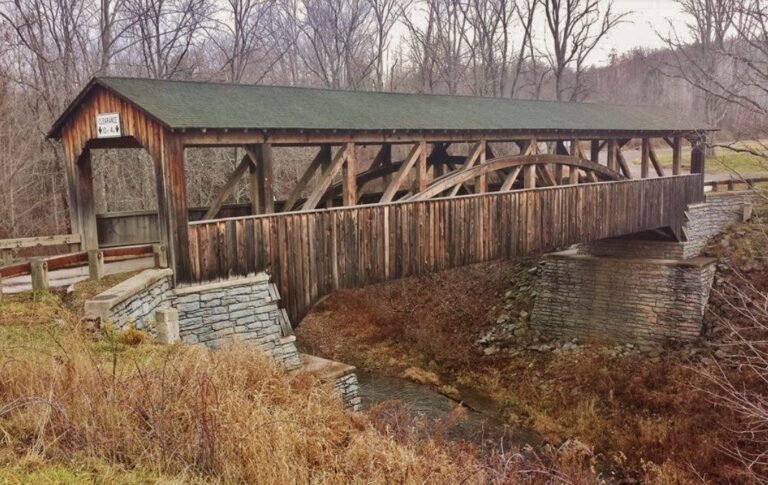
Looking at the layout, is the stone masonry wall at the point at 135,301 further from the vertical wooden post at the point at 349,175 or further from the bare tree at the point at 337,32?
the bare tree at the point at 337,32

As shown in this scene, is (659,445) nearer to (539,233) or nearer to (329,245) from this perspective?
(539,233)

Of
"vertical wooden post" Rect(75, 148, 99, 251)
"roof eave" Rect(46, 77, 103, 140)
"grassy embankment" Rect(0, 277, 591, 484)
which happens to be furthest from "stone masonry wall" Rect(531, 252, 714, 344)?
"roof eave" Rect(46, 77, 103, 140)

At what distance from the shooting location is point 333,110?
10039mm

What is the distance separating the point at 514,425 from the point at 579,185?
547cm

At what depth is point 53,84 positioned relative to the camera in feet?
57.3

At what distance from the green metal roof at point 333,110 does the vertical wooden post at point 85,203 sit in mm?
667

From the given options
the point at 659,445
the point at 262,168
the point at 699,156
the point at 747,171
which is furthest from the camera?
the point at 747,171

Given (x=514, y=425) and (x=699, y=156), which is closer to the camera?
(x=514, y=425)

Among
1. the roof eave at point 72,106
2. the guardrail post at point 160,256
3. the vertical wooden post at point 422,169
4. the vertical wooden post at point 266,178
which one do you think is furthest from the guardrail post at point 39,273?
the vertical wooden post at point 422,169

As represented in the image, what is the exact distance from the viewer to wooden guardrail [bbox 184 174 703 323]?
8664mm

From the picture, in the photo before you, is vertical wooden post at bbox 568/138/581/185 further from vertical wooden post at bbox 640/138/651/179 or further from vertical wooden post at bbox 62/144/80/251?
vertical wooden post at bbox 62/144/80/251

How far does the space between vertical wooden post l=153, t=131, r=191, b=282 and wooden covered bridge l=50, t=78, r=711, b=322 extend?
0.02 metres

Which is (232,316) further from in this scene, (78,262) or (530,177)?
(530,177)

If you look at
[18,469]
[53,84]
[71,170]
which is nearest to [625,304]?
[71,170]
